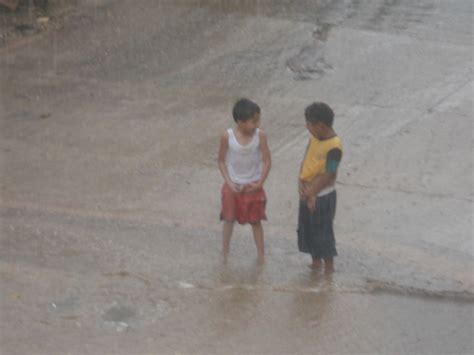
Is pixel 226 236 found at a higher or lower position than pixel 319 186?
lower

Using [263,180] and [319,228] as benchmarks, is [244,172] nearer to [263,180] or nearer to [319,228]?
[263,180]

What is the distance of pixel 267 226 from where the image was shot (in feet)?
25.7

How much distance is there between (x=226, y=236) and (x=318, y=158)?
911mm

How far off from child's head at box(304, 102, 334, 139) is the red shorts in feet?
2.09

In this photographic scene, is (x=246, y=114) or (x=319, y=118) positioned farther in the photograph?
(x=246, y=114)

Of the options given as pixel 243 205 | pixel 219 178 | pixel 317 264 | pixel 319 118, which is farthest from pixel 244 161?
pixel 219 178

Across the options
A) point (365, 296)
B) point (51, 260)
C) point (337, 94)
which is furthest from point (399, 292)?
point (337, 94)

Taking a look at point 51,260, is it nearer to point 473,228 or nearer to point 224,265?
point 224,265

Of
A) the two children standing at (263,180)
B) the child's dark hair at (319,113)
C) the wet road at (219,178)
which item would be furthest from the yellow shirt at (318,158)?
the wet road at (219,178)

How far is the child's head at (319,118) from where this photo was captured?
6.41 metres

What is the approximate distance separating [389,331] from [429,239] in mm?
1896

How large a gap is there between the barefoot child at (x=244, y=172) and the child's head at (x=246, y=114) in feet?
0.04

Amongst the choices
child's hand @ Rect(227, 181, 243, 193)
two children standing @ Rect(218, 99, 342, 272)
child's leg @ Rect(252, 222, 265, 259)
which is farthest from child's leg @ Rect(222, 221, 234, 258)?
child's hand @ Rect(227, 181, 243, 193)

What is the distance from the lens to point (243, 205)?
6.83m
